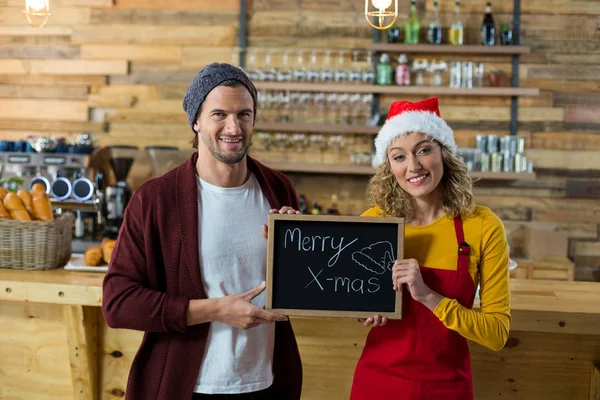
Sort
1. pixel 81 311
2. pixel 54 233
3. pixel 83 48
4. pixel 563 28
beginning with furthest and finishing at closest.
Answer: pixel 83 48
pixel 563 28
pixel 54 233
pixel 81 311

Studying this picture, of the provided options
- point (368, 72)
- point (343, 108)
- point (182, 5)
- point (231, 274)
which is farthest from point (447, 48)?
point (231, 274)

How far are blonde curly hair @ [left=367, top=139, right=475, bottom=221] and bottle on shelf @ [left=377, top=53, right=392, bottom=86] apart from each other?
3.24 metres

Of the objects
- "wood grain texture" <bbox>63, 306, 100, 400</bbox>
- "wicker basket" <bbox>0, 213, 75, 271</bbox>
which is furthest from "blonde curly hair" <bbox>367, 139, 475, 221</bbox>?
"wicker basket" <bbox>0, 213, 75, 271</bbox>

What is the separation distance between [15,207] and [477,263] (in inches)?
72.0

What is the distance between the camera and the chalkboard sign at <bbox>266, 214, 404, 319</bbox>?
1.93 m

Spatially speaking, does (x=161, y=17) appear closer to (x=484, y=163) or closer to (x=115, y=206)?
(x=115, y=206)

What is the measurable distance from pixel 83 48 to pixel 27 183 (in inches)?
66.6

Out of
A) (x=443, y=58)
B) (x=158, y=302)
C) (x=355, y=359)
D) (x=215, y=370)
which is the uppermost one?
(x=443, y=58)

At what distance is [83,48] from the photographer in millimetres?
5648

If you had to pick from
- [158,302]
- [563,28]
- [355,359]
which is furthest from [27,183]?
[563,28]

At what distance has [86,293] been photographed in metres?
2.58

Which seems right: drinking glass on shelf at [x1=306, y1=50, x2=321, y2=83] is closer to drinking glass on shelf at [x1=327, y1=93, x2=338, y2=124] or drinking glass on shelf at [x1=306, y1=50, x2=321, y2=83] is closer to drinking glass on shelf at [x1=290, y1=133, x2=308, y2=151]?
drinking glass on shelf at [x1=327, y1=93, x2=338, y2=124]

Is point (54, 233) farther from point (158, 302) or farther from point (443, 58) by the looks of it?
point (443, 58)

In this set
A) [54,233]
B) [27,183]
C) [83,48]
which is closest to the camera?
[54,233]
